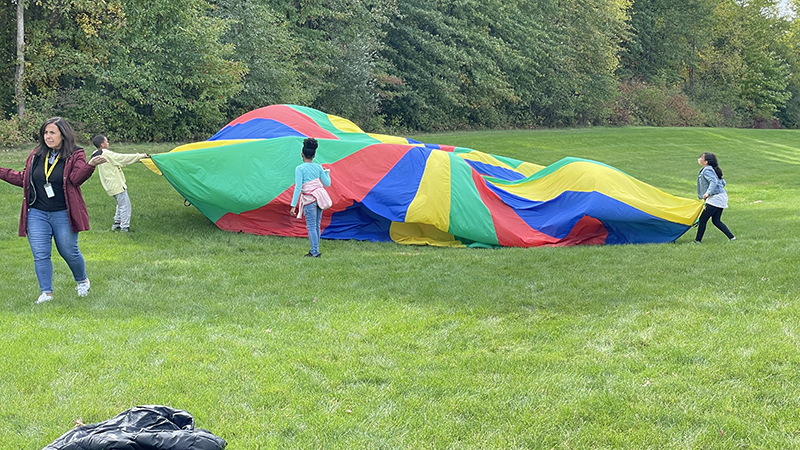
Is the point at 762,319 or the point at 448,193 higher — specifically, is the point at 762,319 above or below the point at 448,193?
below

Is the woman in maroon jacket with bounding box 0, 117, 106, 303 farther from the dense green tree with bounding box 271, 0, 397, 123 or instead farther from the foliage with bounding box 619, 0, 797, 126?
the foliage with bounding box 619, 0, 797, 126

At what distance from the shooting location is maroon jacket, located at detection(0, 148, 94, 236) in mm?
6348

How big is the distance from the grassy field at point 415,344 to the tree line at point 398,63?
1274 cm

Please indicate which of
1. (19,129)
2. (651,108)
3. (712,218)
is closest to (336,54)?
(19,129)

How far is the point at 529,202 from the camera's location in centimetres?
1069

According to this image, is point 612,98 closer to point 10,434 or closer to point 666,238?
point 666,238

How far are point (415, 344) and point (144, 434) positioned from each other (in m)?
2.46

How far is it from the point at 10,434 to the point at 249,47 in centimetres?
2143

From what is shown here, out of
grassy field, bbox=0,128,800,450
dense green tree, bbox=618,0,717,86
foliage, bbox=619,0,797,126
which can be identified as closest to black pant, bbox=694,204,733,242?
grassy field, bbox=0,128,800,450

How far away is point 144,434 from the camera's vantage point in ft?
11.9

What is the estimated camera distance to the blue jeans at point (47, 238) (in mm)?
6520

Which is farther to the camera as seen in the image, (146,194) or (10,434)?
(146,194)

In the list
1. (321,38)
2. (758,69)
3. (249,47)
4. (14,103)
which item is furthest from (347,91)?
(758,69)

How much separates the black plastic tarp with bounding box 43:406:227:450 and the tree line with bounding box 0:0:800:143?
58.5ft
